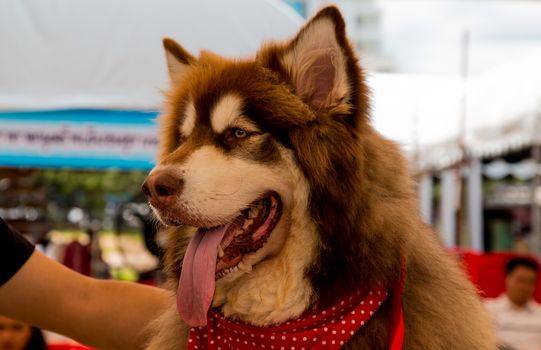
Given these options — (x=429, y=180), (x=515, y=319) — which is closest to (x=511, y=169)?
(x=429, y=180)

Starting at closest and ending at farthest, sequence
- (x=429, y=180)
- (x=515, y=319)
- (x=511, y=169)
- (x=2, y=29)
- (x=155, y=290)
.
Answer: (x=155, y=290), (x=2, y=29), (x=515, y=319), (x=511, y=169), (x=429, y=180)

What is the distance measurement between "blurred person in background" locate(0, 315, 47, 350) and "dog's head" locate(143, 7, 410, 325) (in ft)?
6.72

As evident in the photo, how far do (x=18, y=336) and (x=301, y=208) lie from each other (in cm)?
240

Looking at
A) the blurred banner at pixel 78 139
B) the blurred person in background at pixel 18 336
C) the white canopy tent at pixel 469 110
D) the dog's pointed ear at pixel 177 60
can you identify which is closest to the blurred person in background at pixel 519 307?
the white canopy tent at pixel 469 110

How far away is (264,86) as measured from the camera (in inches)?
83.2

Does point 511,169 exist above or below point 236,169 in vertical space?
above

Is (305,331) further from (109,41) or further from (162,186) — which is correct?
(109,41)

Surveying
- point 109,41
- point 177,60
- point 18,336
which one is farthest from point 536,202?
point 177,60

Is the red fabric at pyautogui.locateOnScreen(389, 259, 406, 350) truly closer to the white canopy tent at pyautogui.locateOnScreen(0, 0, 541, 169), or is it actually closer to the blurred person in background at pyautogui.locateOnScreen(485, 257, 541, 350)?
the white canopy tent at pyautogui.locateOnScreen(0, 0, 541, 169)

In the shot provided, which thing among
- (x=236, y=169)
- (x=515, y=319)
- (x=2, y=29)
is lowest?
(x=515, y=319)

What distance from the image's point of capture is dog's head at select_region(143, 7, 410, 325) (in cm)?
201

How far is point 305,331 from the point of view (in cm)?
194

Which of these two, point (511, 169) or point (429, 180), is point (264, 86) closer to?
point (511, 169)

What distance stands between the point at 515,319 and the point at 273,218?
5.32 meters
